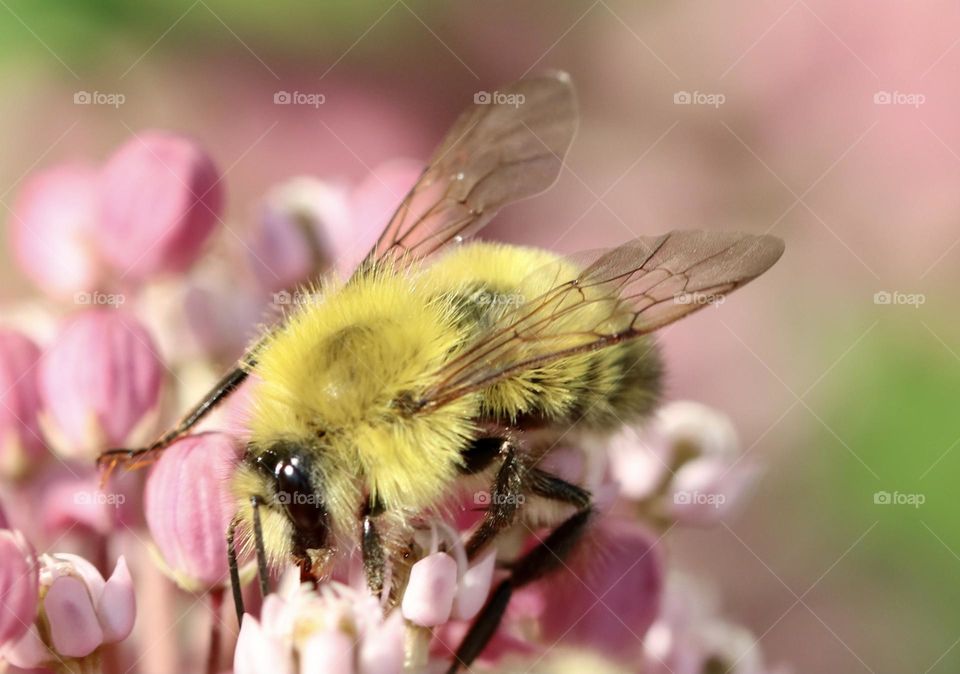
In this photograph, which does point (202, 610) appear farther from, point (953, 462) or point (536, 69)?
point (536, 69)

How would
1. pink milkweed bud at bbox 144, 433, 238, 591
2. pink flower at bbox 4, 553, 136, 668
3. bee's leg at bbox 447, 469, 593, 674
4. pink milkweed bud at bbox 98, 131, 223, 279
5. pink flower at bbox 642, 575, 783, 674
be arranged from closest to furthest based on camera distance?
pink flower at bbox 4, 553, 136, 668 → pink milkweed bud at bbox 144, 433, 238, 591 → bee's leg at bbox 447, 469, 593, 674 → pink flower at bbox 642, 575, 783, 674 → pink milkweed bud at bbox 98, 131, 223, 279

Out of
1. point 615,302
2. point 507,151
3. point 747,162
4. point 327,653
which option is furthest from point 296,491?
point 747,162

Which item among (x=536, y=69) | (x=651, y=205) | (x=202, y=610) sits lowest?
(x=202, y=610)

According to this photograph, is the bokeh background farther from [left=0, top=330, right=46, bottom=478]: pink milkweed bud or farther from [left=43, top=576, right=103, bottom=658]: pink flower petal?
[left=43, top=576, right=103, bottom=658]: pink flower petal

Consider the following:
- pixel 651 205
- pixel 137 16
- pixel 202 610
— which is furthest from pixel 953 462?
pixel 137 16

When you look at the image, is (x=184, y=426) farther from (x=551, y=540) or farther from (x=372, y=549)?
(x=551, y=540)

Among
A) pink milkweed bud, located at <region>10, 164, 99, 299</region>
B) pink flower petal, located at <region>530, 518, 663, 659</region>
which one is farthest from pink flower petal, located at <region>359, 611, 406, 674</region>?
pink milkweed bud, located at <region>10, 164, 99, 299</region>
